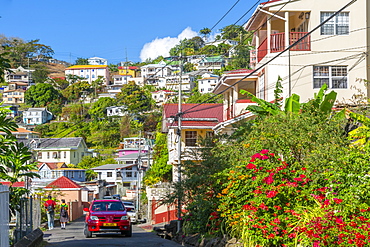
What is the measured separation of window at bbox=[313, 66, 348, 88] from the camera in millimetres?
28766

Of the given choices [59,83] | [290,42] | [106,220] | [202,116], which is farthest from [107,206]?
[59,83]

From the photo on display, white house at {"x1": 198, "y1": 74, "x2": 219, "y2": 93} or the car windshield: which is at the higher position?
white house at {"x1": 198, "y1": 74, "x2": 219, "y2": 93}

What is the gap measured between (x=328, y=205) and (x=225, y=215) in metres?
5.47

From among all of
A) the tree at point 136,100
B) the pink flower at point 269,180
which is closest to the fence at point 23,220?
the pink flower at point 269,180

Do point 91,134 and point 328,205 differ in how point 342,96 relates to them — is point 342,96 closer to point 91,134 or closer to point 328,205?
point 328,205

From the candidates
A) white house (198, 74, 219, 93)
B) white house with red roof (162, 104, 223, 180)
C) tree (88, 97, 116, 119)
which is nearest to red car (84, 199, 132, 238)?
white house with red roof (162, 104, 223, 180)

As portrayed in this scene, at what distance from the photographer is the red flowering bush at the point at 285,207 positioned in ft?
40.9

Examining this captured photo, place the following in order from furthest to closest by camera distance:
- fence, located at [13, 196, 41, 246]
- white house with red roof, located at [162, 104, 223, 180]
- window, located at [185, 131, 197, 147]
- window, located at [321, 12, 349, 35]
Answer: window, located at [185, 131, 197, 147]
white house with red roof, located at [162, 104, 223, 180]
window, located at [321, 12, 349, 35]
fence, located at [13, 196, 41, 246]

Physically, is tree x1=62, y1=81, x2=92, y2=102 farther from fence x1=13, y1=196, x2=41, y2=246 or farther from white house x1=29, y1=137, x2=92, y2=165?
fence x1=13, y1=196, x2=41, y2=246

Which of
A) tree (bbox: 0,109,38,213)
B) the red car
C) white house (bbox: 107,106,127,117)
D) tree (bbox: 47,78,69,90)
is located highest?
tree (bbox: 47,78,69,90)

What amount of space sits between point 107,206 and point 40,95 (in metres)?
127

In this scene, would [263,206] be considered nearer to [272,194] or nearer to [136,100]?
[272,194]

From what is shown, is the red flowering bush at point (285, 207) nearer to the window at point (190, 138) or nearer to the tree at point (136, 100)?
the window at point (190, 138)

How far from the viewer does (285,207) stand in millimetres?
15586
